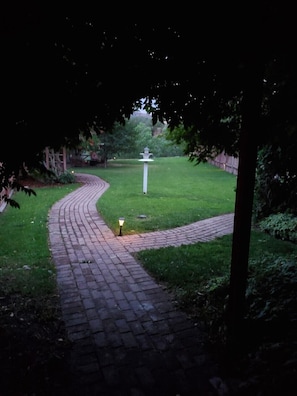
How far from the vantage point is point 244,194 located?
8.71 ft

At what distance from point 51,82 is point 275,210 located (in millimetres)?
7715

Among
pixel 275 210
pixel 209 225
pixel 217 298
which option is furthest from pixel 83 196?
pixel 217 298

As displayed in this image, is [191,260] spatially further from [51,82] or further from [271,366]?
[51,82]

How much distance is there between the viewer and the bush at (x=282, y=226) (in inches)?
286

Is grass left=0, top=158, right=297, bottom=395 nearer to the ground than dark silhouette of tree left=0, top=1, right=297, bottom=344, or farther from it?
nearer to the ground

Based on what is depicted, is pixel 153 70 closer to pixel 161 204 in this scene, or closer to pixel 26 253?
pixel 26 253

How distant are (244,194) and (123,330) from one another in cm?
221

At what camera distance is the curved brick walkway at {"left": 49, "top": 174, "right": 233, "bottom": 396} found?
9.16 ft

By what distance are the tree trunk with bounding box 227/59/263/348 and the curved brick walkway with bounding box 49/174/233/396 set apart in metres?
0.57

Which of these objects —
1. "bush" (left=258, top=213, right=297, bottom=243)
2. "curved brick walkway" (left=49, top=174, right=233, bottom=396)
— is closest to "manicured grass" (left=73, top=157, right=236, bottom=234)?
"curved brick walkway" (left=49, top=174, right=233, bottom=396)

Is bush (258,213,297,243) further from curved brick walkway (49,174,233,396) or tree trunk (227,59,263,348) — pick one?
tree trunk (227,59,263,348)

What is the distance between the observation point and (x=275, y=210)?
8750 millimetres

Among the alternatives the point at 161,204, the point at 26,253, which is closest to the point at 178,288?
the point at 26,253

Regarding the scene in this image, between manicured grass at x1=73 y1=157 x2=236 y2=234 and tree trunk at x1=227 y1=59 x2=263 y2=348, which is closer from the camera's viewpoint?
tree trunk at x1=227 y1=59 x2=263 y2=348
